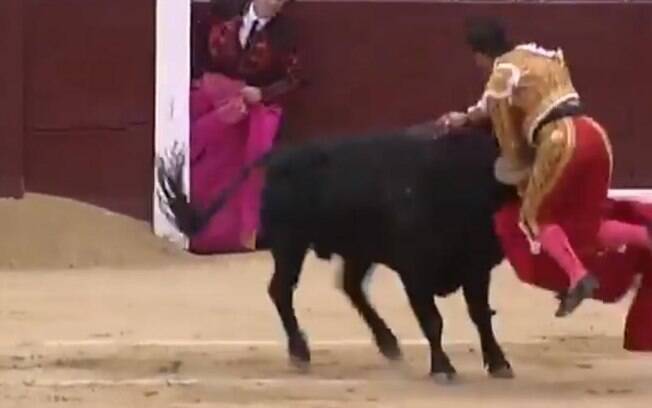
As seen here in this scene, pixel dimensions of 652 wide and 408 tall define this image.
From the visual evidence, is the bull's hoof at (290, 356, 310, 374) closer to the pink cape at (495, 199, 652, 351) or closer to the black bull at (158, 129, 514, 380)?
the black bull at (158, 129, 514, 380)

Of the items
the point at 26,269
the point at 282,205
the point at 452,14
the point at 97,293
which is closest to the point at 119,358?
the point at 282,205

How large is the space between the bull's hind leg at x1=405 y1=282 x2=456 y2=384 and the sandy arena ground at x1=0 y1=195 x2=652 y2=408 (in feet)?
0.19

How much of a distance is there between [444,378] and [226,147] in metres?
4.83

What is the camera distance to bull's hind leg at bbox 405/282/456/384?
6449 millimetres

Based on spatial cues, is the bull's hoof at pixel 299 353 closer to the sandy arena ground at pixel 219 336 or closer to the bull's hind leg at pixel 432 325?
the sandy arena ground at pixel 219 336

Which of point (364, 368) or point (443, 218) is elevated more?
point (443, 218)

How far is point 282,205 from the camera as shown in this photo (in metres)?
6.79

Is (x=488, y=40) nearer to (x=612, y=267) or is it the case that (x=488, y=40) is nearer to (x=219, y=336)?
(x=612, y=267)

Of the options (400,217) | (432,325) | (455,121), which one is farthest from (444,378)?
(455,121)

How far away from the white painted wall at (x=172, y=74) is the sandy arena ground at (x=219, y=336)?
1.68ft

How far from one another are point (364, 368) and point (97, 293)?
2582 mm

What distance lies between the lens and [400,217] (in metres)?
6.48

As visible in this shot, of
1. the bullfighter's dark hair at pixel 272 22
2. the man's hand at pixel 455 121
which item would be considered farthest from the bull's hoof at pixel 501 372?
the bullfighter's dark hair at pixel 272 22

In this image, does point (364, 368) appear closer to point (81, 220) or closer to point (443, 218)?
point (443, 218)
